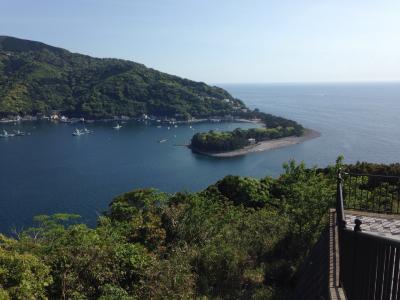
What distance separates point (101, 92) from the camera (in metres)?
124

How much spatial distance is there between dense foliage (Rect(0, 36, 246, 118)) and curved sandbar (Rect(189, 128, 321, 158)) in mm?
39590

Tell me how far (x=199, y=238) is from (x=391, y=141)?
234ft

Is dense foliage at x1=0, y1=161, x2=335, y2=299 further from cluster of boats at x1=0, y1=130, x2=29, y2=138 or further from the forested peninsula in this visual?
cluster of boats at x1=0, y1=130, x2=29, y2=138

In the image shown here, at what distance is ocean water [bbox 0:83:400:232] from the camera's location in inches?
1809

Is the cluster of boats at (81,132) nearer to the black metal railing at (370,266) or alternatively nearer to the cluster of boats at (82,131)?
the cluster of boats at (82,131)

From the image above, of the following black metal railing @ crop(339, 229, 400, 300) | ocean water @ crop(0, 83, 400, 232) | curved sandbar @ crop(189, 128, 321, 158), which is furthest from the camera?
curved sandbar @ crop(189, 128, 321, 158)

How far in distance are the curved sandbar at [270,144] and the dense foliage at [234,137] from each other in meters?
1.06

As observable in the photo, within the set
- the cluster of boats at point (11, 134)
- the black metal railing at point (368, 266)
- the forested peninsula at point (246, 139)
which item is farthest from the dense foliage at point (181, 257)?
the cluster of boats at point (11, 134)

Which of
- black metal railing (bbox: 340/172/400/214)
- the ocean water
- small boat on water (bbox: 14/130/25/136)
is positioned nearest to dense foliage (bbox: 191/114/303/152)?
the ocean water

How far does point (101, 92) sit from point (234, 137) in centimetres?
6561

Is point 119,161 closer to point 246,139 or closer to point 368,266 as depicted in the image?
point 246,139

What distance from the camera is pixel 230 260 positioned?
7.44m

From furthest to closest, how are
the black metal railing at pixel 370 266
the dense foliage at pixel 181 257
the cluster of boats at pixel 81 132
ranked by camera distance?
1. the cluster of boats at pixel 81 132
2. the dense foliage at pixel 181 257
3. the black metal railing at pixel 370 266

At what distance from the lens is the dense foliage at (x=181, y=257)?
6.31 meters
